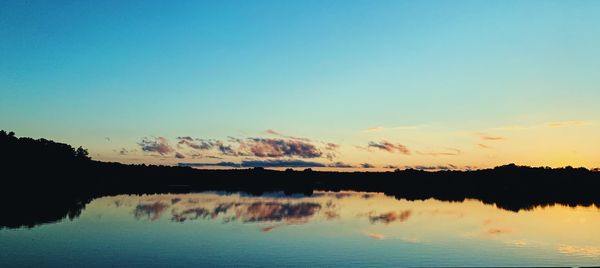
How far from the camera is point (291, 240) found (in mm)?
39031

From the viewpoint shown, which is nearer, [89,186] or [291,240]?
[291,240]

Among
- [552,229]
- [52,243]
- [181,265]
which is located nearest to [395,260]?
[181,265]

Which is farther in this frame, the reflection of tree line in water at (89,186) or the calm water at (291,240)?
the reflection of tree line in water at (89,186)

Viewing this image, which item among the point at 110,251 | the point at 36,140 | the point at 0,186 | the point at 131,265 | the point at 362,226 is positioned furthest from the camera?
the point at 36,140

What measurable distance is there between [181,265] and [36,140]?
123 metres

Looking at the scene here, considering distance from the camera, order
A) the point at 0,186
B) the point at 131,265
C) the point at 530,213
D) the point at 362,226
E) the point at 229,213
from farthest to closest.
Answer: the point at 0,186, the point at 530,213, the point at 229,213, the point at 362,226, the point at 131,265

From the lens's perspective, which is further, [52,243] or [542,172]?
[542,172]

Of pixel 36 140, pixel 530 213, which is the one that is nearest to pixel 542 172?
pixel 530 213

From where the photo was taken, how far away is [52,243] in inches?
1324

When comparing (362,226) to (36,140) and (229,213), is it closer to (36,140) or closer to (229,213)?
(229,213)

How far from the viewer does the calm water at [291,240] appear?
30.6 meters

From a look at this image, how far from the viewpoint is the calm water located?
3059 cm

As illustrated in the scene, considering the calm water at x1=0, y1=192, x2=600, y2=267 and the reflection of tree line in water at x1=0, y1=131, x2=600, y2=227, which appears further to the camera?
the reflection of tree line in water at x1=0, y1=131, x2=600, y2=227

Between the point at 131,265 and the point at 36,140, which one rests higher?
the point at 36,140
